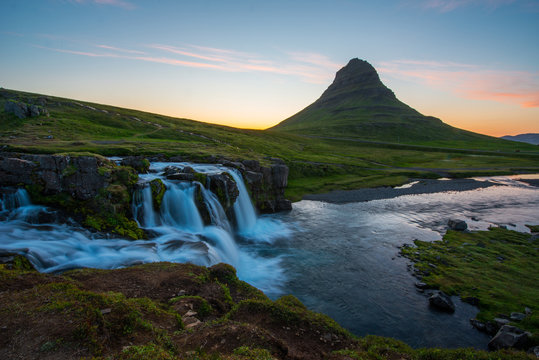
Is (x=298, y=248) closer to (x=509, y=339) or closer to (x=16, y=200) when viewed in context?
(x=509, y=339)

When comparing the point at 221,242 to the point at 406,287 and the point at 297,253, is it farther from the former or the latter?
the point at 406,287

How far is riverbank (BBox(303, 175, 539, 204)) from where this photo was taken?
57.5m

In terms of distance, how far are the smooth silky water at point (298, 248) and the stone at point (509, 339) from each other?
103cm

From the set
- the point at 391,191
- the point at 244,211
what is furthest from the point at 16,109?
the point at 391,191

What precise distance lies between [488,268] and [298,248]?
692 inches

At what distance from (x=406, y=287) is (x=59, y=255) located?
25.6m

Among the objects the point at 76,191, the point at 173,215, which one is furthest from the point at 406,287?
the point at 76,191

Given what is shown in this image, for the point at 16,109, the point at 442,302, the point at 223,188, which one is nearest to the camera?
the point at 442,302

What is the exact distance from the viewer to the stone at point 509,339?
14.4 meters

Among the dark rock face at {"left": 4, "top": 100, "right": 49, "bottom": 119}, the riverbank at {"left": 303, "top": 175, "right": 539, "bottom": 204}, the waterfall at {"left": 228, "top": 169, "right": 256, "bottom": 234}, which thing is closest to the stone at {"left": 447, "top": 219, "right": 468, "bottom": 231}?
the riverbank at {"left": 303, "top": 175, "right": 539, "bottom": 204}

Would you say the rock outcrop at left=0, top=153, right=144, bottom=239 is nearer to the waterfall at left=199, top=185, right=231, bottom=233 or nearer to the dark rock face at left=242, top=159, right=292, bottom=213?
the waterfall at left=199, top=185, right=231, bottom=233

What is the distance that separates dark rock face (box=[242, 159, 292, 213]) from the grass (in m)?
23.9

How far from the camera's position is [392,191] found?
64.9m

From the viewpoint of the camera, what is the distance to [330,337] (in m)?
11.4
